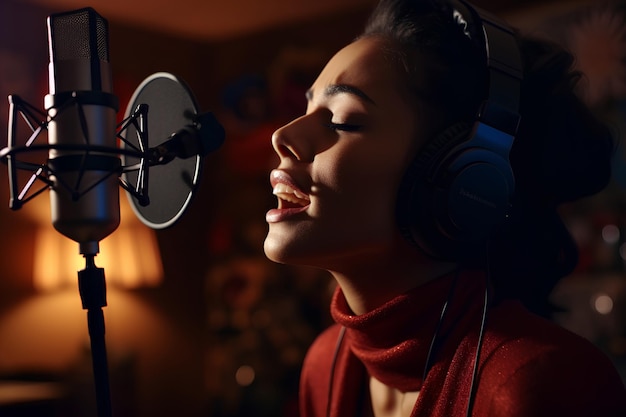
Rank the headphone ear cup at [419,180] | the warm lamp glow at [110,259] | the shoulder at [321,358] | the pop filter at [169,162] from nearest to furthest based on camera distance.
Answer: the pop filter at [169,162]
the headphone ear cup at [419,180]
the shoulder at [321,358]
the warm lamp glow at [110,259]

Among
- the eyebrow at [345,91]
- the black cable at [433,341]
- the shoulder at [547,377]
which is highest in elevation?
the eyebrow at [345,91]

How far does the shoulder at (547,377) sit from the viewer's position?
75 centimetres

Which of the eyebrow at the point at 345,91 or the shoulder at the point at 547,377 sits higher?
the eyebrow at the point at 345,91

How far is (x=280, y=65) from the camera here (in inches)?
161

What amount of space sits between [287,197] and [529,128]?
323 millimetres

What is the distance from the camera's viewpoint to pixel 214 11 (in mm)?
3977

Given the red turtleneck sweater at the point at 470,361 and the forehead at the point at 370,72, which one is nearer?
the red turtleneck sweater at the point at 470,361

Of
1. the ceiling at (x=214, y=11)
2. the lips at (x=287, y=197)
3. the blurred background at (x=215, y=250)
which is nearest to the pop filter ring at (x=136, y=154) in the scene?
the lips at (x=287, y=197)

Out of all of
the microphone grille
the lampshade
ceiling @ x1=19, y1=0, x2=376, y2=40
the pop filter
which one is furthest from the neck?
ceiling @ x1=19, y1=0, x2=376, y2=40

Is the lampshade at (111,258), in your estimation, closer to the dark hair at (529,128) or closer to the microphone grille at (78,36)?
the dark hair at (529,128)

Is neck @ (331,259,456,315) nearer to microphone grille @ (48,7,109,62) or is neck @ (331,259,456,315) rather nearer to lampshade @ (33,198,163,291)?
microphone grille @ (48,7,109,62)

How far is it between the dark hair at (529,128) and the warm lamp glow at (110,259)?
2.56 meters

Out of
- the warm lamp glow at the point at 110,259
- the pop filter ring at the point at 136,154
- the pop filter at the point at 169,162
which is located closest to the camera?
the pop filter ring at the point at 136,154

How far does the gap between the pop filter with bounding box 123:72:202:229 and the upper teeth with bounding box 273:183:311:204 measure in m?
0.17
